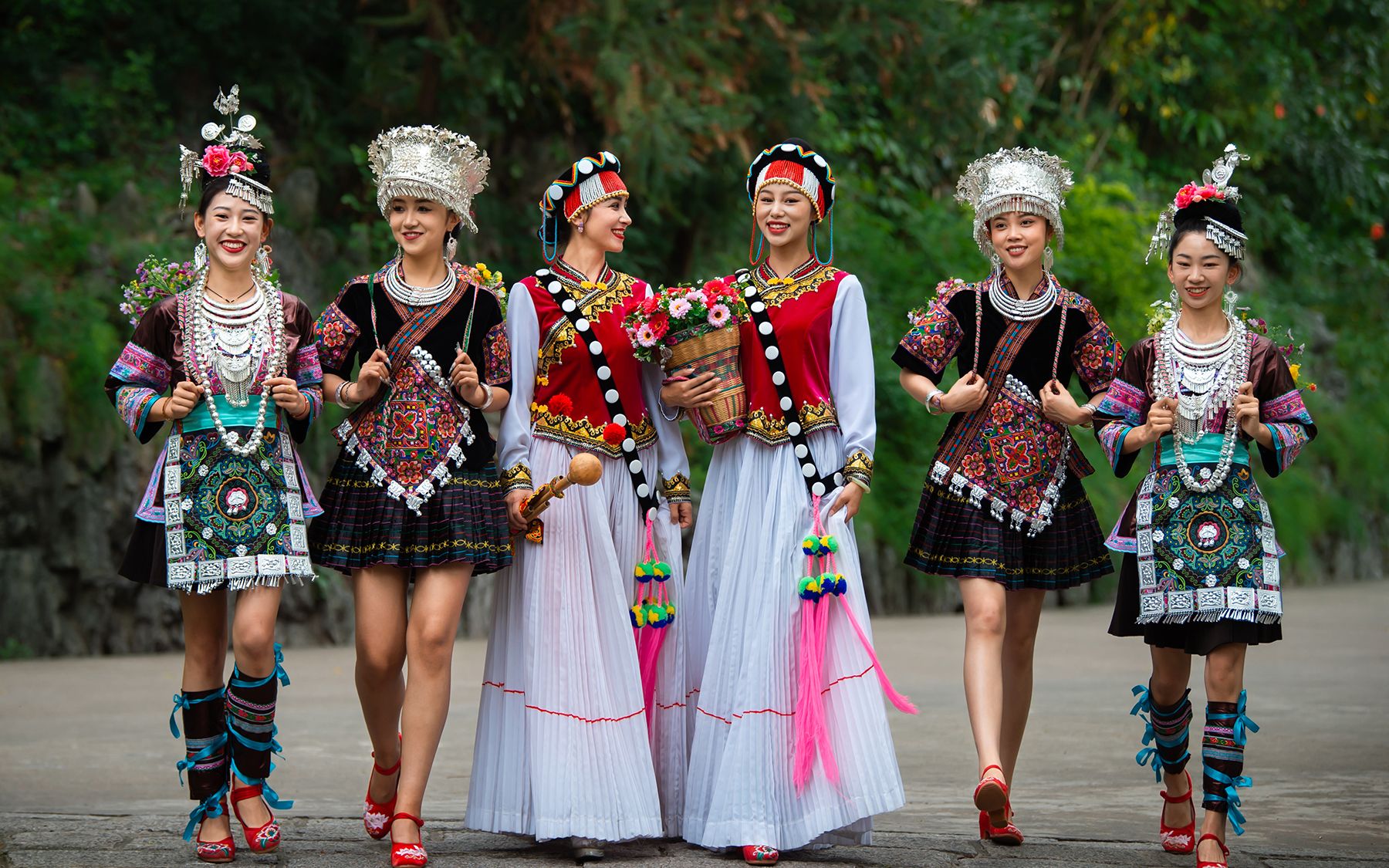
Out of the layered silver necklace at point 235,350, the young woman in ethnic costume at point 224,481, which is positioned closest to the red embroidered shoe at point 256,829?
the young woman in ethnic costume at point 224,481

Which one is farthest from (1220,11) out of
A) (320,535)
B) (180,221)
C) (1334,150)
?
(320,535)

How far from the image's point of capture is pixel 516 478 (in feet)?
16.6

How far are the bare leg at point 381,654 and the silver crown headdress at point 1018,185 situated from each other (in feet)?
7.31

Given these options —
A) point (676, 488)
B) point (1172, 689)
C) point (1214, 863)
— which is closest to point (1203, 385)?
point (1172, 689)

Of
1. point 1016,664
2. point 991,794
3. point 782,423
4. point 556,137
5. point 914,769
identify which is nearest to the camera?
point 991,794

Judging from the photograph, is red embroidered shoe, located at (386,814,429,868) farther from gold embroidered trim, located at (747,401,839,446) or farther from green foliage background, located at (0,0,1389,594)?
green foliage background, located at (0,0,1389,594)

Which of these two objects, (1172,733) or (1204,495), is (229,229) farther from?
(1172,733)

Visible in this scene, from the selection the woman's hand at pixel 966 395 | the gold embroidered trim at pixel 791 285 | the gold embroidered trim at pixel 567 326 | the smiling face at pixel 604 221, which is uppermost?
the smiling face at pixel 604 221

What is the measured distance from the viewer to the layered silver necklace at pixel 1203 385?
4.89 m

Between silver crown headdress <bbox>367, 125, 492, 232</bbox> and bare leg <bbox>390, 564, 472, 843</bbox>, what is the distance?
43.2 inches

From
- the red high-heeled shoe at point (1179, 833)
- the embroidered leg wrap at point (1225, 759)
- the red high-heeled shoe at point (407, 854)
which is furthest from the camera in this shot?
the red high-heeled shoe at point (1179, 833)

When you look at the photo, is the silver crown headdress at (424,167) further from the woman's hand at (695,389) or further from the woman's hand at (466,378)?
the woman's hand at (695,389)

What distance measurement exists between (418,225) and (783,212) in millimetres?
1150

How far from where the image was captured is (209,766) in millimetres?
4793
